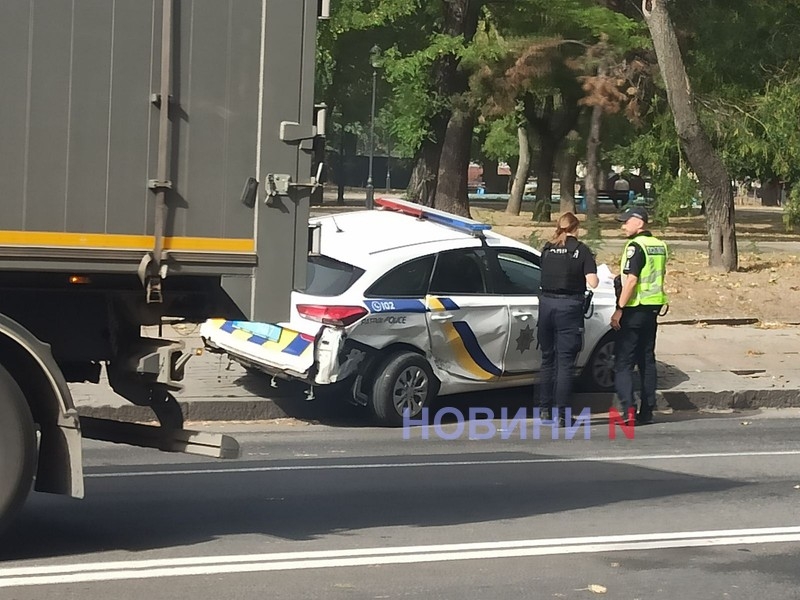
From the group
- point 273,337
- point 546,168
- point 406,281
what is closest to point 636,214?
point 406,281

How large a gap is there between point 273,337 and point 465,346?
5.63ft

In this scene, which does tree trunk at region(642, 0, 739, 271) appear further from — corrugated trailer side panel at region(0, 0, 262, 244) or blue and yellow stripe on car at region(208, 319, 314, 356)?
corrugated trailer side panel at region(0, 0, 262, 244)

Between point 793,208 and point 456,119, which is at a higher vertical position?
point 456,119

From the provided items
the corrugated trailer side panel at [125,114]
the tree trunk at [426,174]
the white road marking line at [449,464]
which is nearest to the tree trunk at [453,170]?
the tree trunk at [426,174]

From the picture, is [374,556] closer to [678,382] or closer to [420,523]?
[420,523]

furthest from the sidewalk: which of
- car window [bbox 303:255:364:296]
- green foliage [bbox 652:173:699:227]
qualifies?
green foliage [bbox 652:173:699:227]

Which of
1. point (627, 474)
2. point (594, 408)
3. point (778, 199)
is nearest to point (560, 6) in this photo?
point (594, 408)

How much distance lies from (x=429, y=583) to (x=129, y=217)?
217 centimetres

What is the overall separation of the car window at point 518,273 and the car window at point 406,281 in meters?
0.78

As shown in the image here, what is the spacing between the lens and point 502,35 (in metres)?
26.8

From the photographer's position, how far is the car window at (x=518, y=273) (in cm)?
1145

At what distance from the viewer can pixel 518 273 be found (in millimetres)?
11664

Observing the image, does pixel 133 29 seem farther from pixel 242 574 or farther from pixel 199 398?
pixel 199 398

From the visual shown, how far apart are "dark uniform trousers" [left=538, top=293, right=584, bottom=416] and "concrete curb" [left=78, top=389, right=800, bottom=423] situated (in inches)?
51.1
